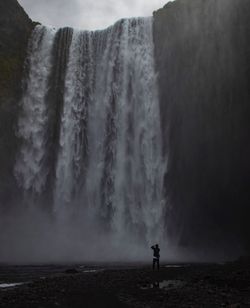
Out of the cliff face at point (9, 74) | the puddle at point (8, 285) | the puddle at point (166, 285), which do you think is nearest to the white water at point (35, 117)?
the cliff face at point (9, 74)

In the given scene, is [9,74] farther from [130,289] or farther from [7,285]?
[130,289]

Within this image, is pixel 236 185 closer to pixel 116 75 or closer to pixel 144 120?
pixel 144 120

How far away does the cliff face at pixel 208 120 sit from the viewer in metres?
37.3

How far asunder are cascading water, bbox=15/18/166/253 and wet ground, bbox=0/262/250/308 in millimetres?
16469

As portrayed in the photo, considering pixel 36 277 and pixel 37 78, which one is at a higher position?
pixel 37 78

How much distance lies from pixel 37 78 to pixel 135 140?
12.2 m

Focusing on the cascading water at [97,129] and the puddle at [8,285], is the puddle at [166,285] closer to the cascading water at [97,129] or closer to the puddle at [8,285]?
the puddle at [8,285]

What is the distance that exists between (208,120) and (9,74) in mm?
19518

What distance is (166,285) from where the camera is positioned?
773 inches

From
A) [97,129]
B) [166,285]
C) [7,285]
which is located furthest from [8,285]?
[97,129]

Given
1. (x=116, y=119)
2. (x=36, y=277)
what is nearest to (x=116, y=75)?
(x=116, y=119)

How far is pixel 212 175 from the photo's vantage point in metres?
38.7

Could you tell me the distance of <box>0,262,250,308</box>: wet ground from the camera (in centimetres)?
1589

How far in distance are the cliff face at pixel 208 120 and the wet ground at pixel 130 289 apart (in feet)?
41.2
